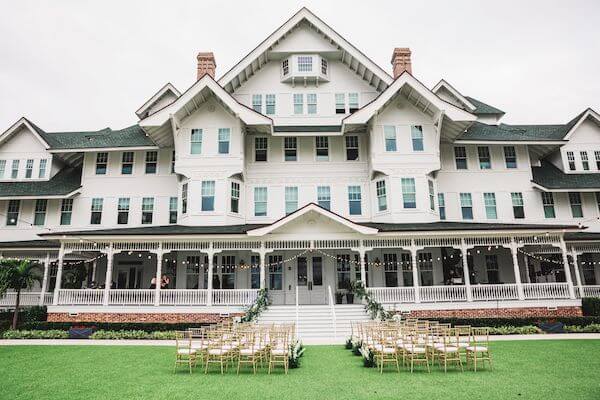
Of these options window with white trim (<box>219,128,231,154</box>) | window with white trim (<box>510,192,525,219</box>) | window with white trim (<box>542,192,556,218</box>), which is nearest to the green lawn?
window with white trim (<box>510,192,525,219</box>)

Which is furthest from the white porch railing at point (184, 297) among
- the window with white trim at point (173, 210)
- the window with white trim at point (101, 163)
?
the window with white trim at point (101, 163)

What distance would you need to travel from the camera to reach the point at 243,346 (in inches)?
440

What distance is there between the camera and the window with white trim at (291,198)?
950 inches

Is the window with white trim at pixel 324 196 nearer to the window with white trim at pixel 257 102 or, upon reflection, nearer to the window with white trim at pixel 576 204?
the window with white trim at pixel 257 102

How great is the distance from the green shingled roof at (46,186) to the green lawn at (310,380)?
14157 millimetres

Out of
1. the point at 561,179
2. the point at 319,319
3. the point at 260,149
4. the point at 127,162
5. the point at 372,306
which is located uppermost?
the point at 260,149

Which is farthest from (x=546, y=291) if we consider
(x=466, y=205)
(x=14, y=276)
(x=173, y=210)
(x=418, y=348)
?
(x=14, y=276)

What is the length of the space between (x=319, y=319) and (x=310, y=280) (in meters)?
4.11

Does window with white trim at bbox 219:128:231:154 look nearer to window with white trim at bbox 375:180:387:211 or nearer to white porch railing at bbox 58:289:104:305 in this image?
window with white trim at bbox 375:180:387:211

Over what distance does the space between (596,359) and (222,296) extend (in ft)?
50.7

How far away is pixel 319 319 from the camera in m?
19.0

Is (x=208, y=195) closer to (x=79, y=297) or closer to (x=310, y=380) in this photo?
(x=79, y=297)

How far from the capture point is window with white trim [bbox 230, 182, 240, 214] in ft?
76.5

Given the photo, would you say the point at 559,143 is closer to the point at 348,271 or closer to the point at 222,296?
the point at 348,271
